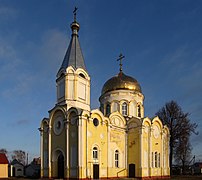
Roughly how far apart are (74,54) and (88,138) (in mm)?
10651

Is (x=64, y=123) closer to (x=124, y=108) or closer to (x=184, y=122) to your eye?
(x=124, y=108)

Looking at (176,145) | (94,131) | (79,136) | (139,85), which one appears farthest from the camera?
(176,145)

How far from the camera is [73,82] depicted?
30.2 metres

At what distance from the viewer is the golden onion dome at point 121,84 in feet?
126

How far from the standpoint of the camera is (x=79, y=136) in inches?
1057

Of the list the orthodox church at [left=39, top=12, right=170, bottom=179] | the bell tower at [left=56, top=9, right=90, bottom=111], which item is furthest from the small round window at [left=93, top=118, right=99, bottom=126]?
the bell tower at [left=56, top=9, right=90, bottom=111]

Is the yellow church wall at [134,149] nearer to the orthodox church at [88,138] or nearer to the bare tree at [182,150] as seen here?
the orthodox church at [88,138]

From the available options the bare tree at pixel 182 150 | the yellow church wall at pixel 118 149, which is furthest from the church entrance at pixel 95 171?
the bare tree at pixel 182 150

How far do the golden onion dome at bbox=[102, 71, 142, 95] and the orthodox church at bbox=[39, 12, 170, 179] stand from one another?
187 cm

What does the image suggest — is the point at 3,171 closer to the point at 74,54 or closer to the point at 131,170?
Answer: the point at 131,170

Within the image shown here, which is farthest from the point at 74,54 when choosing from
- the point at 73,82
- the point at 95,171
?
the point at 95,171

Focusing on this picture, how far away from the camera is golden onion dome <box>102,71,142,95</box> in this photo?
3850cm

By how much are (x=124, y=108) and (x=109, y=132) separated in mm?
8132

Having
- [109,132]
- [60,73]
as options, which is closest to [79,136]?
[109,132]
